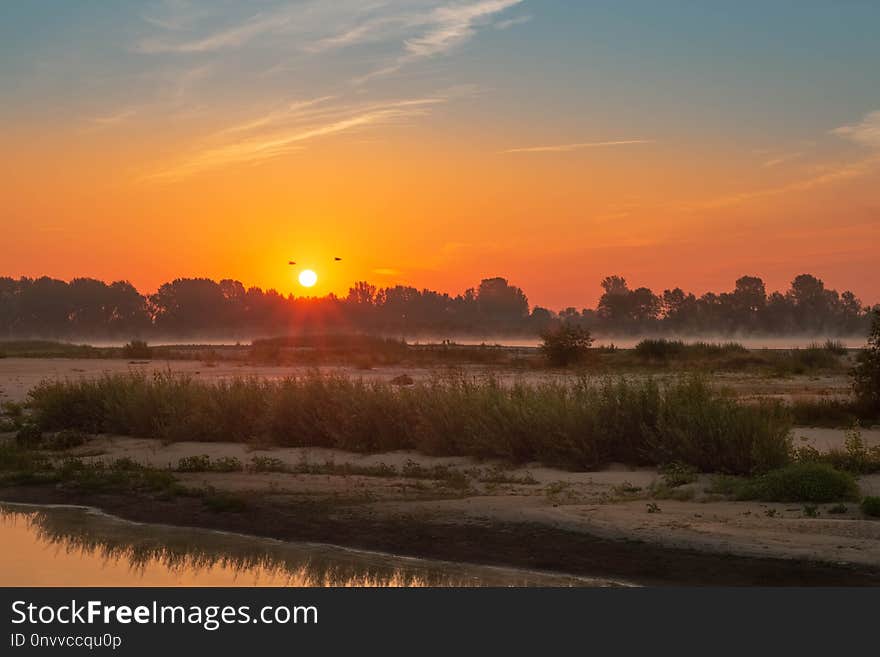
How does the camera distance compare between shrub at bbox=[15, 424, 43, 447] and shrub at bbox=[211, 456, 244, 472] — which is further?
shrub at bbox=[15, 424, 43, 447]

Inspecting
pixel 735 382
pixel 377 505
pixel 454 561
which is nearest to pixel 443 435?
pixel 377 505

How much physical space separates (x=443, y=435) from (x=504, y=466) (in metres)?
1.96

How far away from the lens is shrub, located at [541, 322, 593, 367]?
54.7m

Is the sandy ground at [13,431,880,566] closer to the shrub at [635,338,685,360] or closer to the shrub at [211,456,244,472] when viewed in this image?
the shrub at [211,456,244,472]

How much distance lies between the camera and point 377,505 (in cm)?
1638

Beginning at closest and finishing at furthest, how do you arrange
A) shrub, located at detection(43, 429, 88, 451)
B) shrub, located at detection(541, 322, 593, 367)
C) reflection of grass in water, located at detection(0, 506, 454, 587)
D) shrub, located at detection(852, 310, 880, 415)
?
reflection of grass in water, located at detection(0, 506, 454, 587) < shrub, located at detection(43, 429, 88, 451) < shrub, located at detection(852, 310, 880, 415) < shrub, located at detection(541, 322, 593, 367)

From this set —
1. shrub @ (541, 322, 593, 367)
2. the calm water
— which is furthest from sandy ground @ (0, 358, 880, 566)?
shrub @ (541, 322, 593, 367)

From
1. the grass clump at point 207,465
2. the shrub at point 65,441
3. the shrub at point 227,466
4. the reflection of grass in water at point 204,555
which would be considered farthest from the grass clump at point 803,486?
the shrub at point 65,441

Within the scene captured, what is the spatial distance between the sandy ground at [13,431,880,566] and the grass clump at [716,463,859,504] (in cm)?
30

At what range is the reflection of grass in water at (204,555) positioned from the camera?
40.4 feet

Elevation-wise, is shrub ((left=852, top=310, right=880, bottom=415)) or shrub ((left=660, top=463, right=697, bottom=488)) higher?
shrub ((left=852, top=310, right=880, bottom=415))

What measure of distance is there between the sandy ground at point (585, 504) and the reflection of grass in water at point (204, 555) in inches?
96.0

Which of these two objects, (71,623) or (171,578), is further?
(171,578)

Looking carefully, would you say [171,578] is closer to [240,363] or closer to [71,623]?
[71,623]
